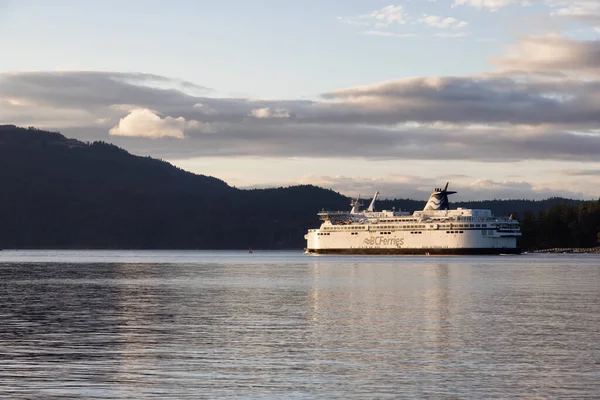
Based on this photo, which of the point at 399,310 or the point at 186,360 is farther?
the point at 399,310

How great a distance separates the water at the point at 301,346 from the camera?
3016cm

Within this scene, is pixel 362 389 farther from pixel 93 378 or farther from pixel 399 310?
pixel 399 310

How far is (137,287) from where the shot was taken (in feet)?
289

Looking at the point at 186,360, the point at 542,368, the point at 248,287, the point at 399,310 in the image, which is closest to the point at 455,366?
the point at 542,368

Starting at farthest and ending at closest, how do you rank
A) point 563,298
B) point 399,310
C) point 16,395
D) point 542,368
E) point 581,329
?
point 563,298 < point 399,310 < point 581,329 < point 542,368 < point 16,395

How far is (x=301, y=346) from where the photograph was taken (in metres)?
40.2

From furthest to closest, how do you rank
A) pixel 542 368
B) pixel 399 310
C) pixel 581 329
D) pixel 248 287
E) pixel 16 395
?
pixel 248 287
pixel 399 310
pixel 581 329
pixel 542 368
pixel 16 395

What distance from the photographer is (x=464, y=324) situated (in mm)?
48938

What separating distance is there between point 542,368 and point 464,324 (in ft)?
49.3

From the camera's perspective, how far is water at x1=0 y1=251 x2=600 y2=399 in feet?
98.9

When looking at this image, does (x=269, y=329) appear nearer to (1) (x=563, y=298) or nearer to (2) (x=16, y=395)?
(2) (x=16, y=395)

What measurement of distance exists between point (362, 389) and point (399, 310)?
28976 millimetres

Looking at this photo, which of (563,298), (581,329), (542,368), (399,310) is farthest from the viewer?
(563,298)

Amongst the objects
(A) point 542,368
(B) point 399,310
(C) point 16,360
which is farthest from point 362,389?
(B) point 399,310
